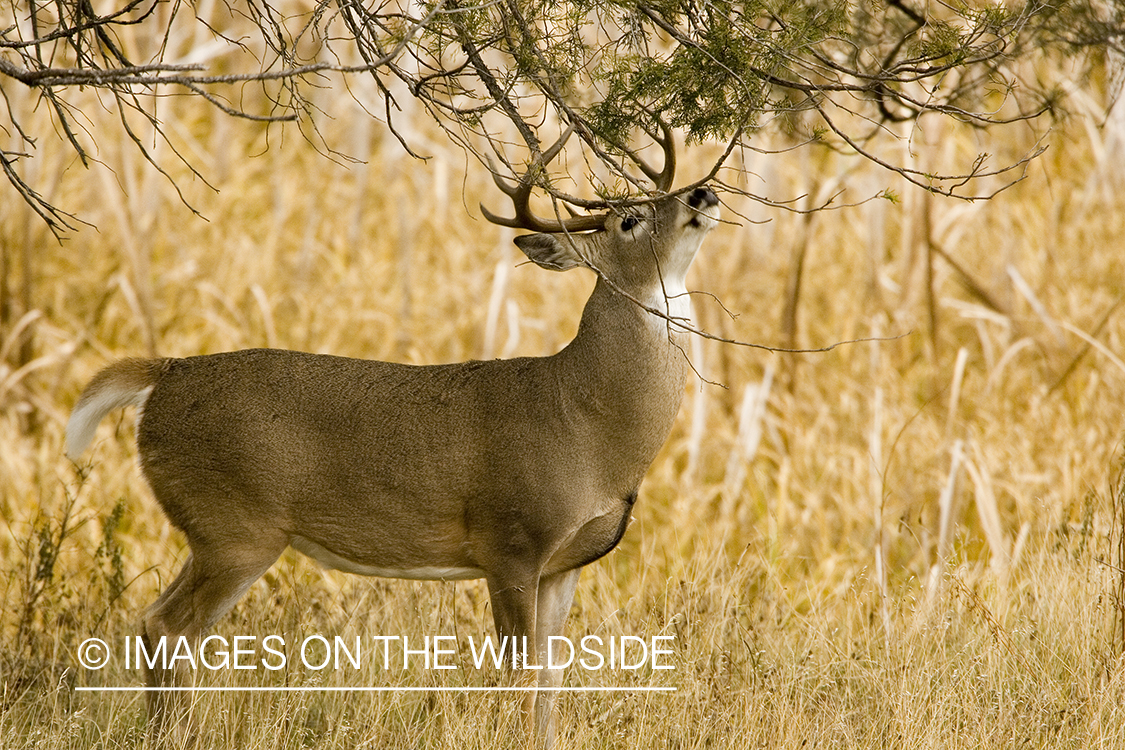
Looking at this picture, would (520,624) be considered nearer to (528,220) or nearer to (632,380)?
(632,380)

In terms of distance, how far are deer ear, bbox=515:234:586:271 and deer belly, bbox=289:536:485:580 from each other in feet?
3.18

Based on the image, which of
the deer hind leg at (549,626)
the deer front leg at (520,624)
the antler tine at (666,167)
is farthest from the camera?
the deer hind leg at (549,626)

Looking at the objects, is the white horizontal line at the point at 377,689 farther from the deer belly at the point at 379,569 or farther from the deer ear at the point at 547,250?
the deer ear at the point at 547,250

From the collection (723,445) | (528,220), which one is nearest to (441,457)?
(528,220)

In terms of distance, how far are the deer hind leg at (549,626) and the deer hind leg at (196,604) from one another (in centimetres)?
83

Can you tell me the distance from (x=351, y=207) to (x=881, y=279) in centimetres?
430

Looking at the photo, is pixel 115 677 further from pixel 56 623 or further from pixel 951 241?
pixel 951 241

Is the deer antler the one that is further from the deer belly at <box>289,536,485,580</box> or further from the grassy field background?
the deer belly at <box>289,536,485,580</box>

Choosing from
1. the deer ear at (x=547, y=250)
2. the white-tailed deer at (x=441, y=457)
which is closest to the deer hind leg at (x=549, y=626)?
the white-tailed deer at (x=441, y=457)

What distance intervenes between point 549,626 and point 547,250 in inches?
46.5

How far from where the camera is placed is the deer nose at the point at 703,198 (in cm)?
370

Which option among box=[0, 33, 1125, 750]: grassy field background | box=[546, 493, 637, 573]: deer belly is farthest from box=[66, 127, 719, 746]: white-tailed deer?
box=[0, 33, 1125, 750]: grassy field background

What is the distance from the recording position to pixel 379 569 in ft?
13.1

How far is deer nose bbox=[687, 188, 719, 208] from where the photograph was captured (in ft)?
12.1
